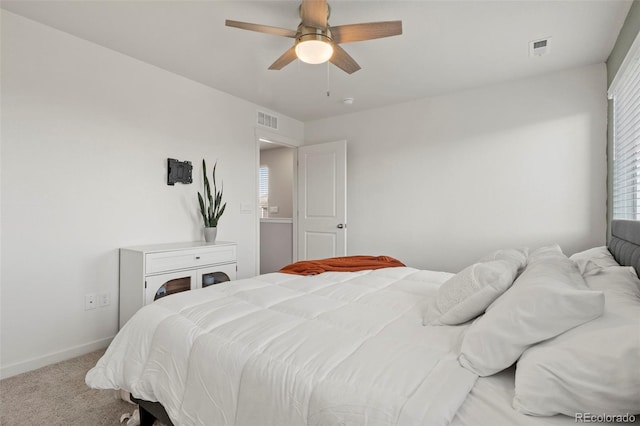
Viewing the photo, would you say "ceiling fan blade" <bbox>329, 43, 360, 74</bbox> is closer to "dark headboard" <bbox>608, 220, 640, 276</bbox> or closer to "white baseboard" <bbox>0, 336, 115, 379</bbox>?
"dark headboard" <bbox>608, 220, 640, 276</bbox>

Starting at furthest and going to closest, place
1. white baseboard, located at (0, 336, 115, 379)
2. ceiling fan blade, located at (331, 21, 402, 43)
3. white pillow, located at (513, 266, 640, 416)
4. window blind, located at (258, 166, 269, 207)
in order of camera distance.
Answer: window blind, located at (258, 166, 269, 207) < white baseboard, located at (0, 336, 115, 379) < ceiling fan blade, located at (331, 21, 402, 43) < white pillow, located at (513, 266, 640, 416)

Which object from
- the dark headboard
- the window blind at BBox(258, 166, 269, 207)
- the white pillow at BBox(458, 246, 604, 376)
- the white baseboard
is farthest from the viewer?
the window blind at BBox(258, 166, 269, 207)

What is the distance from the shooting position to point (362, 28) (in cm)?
191

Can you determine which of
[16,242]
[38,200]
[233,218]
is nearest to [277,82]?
[233,218]

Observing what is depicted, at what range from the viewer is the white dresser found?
8.57 feet

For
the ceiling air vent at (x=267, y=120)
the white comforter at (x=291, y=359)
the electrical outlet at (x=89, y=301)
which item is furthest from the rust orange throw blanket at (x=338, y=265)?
the ceiling air vent at (x=267, y=120)

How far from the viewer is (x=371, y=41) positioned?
2555 millimetres

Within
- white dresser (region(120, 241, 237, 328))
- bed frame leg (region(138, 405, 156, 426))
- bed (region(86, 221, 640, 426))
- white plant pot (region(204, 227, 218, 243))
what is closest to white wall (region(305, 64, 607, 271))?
bed (region(86, 221, 640, 426))

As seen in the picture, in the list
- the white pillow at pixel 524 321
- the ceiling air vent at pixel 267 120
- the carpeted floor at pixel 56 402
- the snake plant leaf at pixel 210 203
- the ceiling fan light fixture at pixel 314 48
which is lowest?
the carpeted floor at pixel 56 402

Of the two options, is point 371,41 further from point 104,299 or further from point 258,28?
point 104,299

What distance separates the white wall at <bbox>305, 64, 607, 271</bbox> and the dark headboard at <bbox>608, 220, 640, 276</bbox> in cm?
129

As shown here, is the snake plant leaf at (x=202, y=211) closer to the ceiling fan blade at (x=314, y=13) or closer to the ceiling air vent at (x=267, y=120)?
the ceiling air vent at (x=267, y=120)

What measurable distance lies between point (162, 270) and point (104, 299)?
1.83ft

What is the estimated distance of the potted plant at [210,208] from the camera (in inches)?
131
